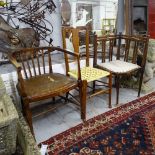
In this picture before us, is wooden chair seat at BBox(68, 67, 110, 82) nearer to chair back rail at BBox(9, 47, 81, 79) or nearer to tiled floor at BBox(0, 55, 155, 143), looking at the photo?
chair back rail at BBox(9, 47, 81, 79)

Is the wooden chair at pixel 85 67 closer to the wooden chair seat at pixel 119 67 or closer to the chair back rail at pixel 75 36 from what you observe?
the chair back rail at pixel 75 36

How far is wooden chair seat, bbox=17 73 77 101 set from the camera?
69.3 inches

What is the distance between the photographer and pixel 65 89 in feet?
6.23

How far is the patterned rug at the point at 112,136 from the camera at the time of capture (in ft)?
5.63

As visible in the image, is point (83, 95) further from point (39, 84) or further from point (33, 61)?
point (33, 61)

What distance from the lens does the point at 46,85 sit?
1900 mm

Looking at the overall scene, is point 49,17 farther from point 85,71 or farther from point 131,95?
point 131,95

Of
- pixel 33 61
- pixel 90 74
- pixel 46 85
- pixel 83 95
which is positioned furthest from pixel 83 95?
pixel 33 61

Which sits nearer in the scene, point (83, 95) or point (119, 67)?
point (83, 95)

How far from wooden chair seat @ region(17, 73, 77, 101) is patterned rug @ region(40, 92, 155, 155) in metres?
0.45

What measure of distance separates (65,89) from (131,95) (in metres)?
1.28

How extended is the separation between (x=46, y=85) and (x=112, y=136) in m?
0.79

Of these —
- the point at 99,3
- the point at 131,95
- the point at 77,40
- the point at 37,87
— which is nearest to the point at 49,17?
the point at 77,40

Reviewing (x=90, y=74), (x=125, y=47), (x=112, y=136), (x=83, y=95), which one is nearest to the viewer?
(x=112, y=136)
